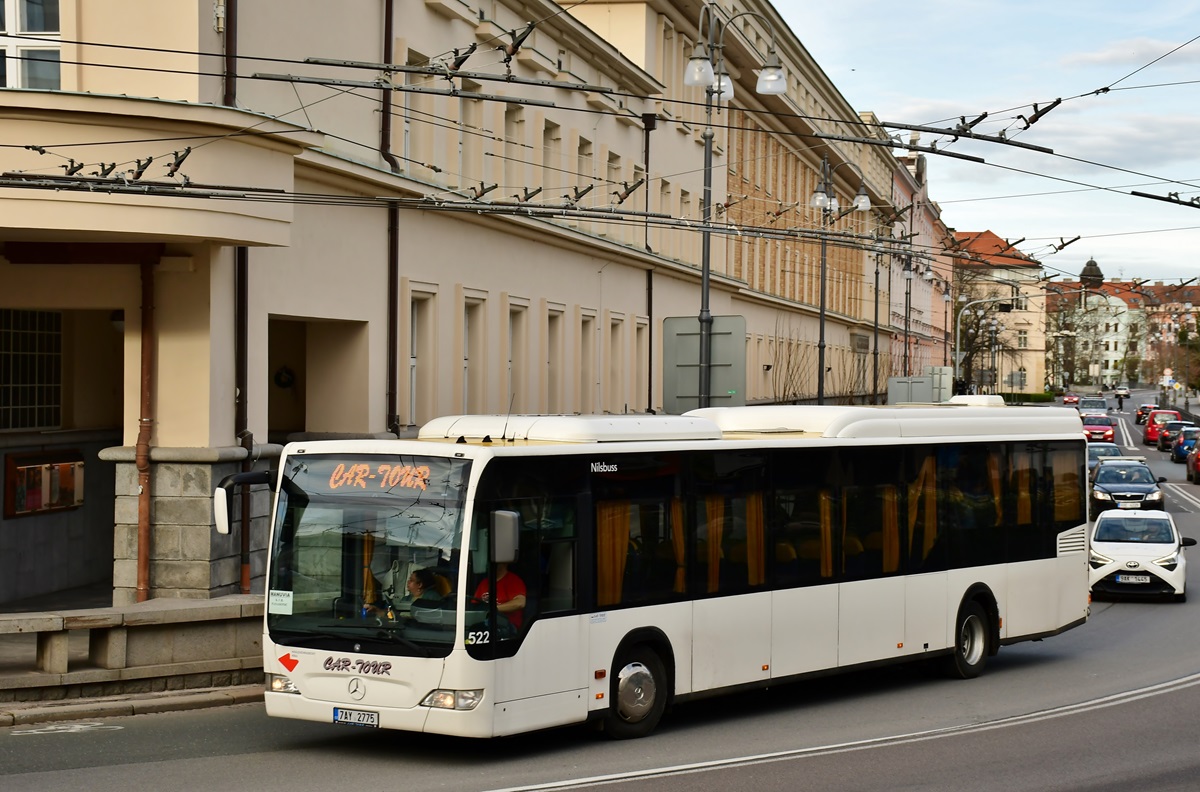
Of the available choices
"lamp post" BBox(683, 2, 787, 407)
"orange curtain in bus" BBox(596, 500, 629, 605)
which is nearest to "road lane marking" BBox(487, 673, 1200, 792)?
"orange curtain in bus" BBox(596, 500, 629, 605)

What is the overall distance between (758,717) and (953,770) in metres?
3.21

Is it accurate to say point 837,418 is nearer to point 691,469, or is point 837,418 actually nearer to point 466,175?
point 691,469

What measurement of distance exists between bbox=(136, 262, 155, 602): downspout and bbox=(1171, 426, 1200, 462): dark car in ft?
207

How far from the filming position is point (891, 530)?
16.6 meters

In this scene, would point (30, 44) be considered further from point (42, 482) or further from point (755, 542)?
point (755, 542)

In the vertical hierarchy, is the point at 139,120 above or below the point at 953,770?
above

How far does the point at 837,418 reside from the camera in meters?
16.3

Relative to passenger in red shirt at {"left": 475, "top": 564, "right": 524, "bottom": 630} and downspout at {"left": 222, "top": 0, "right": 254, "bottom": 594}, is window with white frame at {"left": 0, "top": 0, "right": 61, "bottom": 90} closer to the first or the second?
downspout at {"left": 222, "top": 0, "right": 254, "bottom": 594}

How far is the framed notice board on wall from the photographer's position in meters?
20.1

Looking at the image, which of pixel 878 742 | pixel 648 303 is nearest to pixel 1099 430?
pixel 648 303

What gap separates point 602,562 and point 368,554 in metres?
1.96

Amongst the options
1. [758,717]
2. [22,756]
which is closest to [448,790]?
[22,756]

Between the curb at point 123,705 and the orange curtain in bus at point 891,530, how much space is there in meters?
6.31

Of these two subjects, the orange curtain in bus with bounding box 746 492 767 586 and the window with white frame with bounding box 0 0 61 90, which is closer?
the orange curtain in bus with bounding box 746 492 767 586
